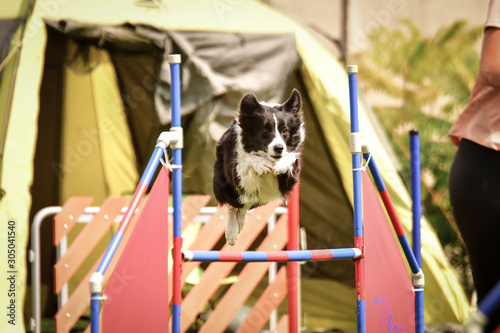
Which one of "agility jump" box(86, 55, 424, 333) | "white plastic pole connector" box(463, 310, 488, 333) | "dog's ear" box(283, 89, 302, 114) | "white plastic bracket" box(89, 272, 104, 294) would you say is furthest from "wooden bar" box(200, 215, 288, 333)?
"white plastic pole connector" box(463, 310, 488, 333)

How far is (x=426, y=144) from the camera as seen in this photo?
248 inches

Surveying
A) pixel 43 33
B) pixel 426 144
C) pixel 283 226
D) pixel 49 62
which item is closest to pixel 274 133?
pixel 283 226

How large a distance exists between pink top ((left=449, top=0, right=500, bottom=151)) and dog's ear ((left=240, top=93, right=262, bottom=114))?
0.54 m

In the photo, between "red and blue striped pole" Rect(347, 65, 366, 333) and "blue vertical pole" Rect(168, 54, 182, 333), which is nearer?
"blue vertical pole" Rect(168, 54, 182, 333)

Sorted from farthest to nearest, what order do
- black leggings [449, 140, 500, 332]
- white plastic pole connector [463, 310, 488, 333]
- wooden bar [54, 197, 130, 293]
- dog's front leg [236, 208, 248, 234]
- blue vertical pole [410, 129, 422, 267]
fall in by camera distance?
wooden bar [54, 197, 130, 293] < blue vertical pole [410, 129, 422, 267] < dog's front leg [236, 208, 248, 234] < black leggings [449, 140, 500, 332] < white plastic pole connector [463, 310, 488, 333]

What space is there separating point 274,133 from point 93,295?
2.71 ft

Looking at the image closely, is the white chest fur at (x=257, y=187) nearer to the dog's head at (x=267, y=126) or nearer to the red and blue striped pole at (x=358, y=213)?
the dog's head at (x=267, y=126)

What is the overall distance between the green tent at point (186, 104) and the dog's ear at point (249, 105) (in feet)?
7.77

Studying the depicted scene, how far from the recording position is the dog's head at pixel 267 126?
69.3 inches

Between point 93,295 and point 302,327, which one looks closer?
point 93,295

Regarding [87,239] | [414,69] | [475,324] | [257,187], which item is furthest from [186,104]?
[414,69]

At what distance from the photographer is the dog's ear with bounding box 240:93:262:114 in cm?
174

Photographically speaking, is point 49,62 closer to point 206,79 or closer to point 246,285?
point 206,79

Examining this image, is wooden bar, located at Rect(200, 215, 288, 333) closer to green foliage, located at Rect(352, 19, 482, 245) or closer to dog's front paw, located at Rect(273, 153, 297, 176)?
dog's front paw, located at Rect(273, 153, 297, 176)
